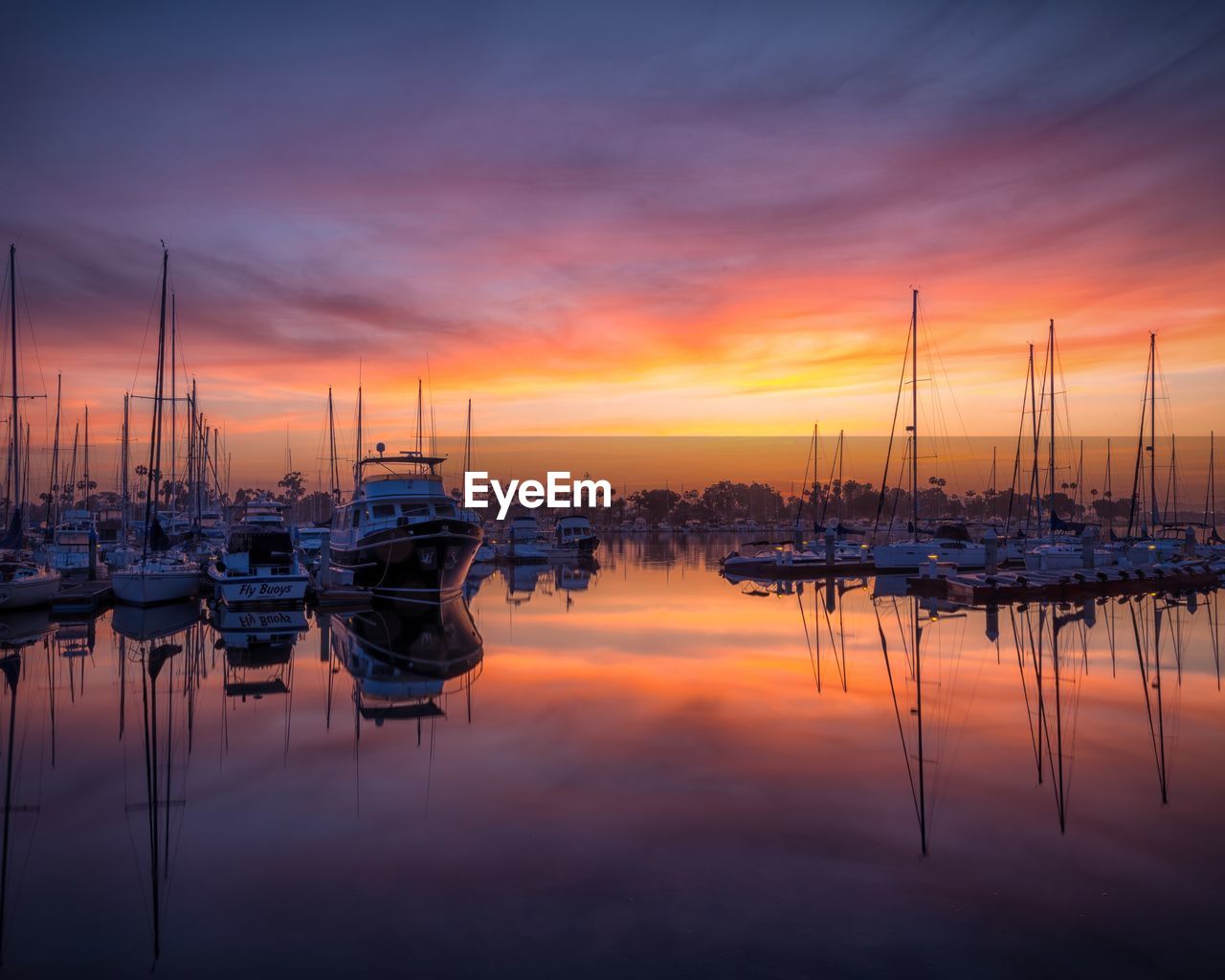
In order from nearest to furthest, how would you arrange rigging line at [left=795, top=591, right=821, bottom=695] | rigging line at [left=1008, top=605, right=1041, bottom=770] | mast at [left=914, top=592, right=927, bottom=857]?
1. mast at [left=914, top=592, right=927, bottom=857]
2. rigging line at [left=1008, top=605, right=1041, bottom=770]
3. rigging line at [left=795, top=591, right=821, bottom=695]

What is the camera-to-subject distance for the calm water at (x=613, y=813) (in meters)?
7.73

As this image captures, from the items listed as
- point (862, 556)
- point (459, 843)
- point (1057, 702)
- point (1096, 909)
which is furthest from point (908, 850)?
point (862, 556)

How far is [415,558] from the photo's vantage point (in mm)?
37656

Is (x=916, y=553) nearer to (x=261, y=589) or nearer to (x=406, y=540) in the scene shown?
(x=406, y=540)

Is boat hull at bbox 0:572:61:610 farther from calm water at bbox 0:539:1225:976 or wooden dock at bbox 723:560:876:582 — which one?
wooden dock at bbox 723:560:876:582

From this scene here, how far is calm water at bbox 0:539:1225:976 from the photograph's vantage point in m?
7.73

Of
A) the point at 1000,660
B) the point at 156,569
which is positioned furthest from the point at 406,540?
the point at 1000,660

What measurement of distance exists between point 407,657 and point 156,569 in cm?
1766

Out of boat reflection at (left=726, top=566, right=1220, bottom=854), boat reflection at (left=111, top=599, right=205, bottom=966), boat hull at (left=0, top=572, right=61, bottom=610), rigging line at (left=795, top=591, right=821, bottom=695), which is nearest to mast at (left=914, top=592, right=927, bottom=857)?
boat reflection at (left=726, top=566, right=1220, bottom=854)

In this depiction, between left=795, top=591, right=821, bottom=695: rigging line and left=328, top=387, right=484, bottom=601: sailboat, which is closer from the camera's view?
left=795, top=591, right=821, bottom=695: rigging line

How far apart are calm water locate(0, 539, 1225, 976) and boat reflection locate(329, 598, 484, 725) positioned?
170mm

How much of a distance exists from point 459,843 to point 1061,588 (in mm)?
38184

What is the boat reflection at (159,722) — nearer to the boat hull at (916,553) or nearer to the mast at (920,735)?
the mast at (920,735)

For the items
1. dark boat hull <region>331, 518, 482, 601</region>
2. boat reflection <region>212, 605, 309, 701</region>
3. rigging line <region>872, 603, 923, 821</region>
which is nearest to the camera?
rigging line <region>872, 603, 923, 821</region>
